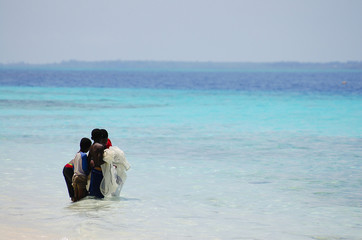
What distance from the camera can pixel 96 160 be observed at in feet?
24.0

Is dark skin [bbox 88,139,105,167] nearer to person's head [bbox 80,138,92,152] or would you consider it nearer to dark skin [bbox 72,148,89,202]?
person's head [bbox 80,138,92,152]

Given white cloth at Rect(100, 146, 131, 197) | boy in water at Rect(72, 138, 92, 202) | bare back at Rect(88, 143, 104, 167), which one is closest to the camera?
bare back at Rect(88, 143, 104, 167)

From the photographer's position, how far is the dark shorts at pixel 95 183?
296 inches

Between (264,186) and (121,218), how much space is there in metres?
3.29

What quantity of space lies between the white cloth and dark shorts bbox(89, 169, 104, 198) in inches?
1.9

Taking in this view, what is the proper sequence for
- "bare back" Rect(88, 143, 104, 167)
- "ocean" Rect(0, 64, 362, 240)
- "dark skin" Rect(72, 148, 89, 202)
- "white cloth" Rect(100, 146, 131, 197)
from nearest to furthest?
"ocean" Rect(0, 64, 362, 240)
"bare back" Rect(88, 143, 104, 167)
"white cloth" Rect(100, 146, 131, 197)
"dark skin" Rect(72, 148, 89, 202)

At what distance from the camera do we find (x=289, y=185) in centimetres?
966

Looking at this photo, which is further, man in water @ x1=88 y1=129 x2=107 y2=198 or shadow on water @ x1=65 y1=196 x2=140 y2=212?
shadow on water @ x1=65 y1=196 x2=140 y2=212

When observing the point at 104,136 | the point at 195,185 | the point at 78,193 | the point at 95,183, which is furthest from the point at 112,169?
the point at 195,185

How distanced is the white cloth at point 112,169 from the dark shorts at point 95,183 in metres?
0.05

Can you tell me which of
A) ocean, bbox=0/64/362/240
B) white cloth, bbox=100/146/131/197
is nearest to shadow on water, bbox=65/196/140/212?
ocean, bbox=0/64/362/240

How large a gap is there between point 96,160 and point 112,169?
0.34 metres

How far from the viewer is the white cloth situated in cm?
737

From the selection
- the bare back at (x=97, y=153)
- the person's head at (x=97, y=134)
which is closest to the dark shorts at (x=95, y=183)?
the bare back at (x=97, y=153)
